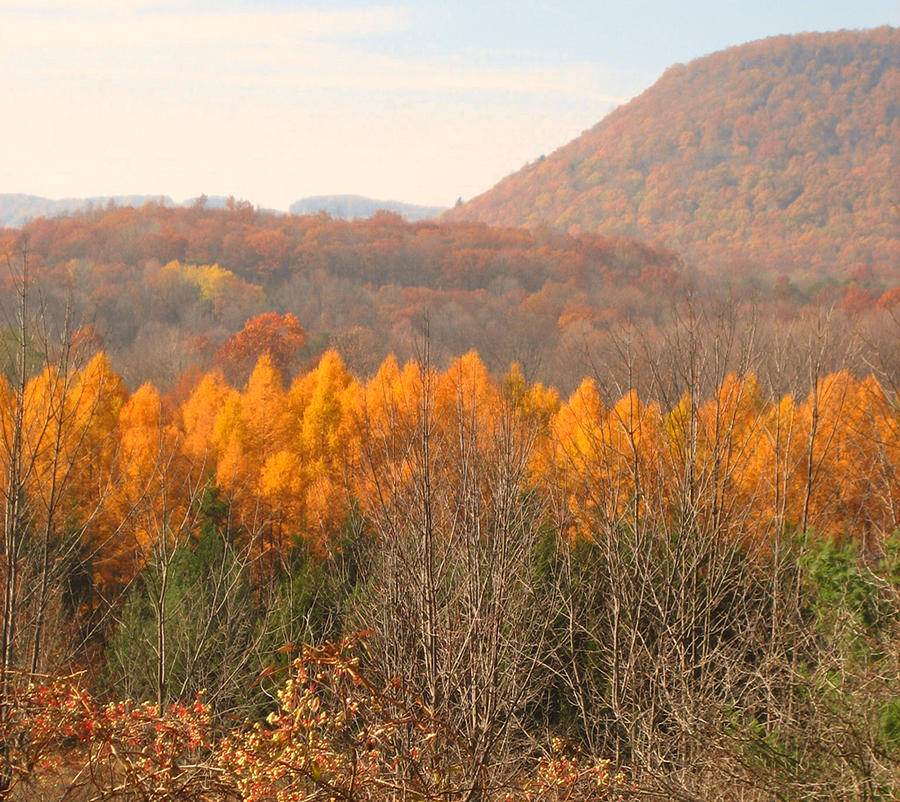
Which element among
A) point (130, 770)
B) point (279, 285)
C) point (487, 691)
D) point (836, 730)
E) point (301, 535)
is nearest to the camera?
point (130, 770)

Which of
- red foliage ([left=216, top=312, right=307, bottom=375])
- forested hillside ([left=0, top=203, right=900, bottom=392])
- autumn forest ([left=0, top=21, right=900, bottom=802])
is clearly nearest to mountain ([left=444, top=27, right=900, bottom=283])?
forested hillside ([left=0, top=203, right=900, bottom=392])

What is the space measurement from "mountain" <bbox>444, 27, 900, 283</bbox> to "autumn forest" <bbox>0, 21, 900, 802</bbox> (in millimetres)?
23864

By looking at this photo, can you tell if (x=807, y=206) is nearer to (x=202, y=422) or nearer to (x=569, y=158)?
(x=569, y=158)

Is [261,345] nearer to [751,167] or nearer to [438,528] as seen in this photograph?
[438,528]

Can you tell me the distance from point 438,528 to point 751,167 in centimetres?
15622

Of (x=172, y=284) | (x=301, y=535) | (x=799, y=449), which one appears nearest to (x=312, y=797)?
(x=301, y=535)

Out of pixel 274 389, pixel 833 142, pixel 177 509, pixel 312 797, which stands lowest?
pixel 177 509

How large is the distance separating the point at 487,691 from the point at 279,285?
86.6m

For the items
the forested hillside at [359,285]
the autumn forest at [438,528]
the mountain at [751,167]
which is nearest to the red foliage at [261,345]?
the autumn forest at [438,528]

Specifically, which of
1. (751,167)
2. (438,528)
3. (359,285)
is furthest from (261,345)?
(751,167)

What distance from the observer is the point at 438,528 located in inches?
332

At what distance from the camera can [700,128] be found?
568ft

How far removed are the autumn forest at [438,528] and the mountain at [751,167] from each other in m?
23.9

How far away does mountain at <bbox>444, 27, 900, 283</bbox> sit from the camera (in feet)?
398
